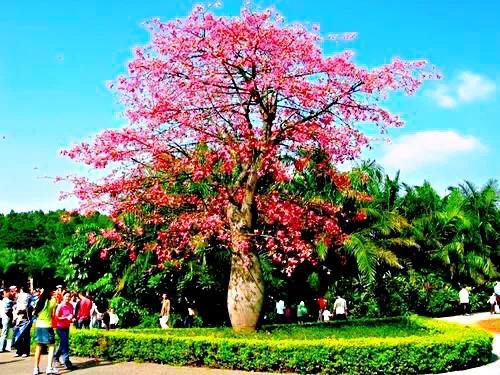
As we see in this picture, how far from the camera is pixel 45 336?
1184 cm

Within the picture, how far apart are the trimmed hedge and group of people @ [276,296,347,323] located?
9884 mm

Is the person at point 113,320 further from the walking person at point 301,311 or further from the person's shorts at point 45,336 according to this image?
the person's shorts at point 45,336

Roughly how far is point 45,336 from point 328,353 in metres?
5.44

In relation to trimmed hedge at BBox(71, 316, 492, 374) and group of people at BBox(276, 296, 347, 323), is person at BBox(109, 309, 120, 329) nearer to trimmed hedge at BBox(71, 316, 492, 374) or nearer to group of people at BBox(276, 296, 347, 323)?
group of people at BBox(276, 296, 347, 323)

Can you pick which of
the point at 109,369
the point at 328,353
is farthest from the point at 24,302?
the point at 328,353

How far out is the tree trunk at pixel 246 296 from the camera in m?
15.2

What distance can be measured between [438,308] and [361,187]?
6.71m

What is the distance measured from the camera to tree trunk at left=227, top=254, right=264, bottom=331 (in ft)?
49.8

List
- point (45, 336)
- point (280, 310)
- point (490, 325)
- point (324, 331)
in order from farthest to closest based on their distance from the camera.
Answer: point (280, 310), point (490, 325), point (324, 331), point (45, 336)

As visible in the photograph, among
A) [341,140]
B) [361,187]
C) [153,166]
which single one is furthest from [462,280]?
[153,166]

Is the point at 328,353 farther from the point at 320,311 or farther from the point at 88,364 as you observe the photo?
the point at 320,311

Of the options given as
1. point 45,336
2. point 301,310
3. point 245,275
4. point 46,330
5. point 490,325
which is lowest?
point 490,325

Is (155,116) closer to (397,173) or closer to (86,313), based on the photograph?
(86,313)

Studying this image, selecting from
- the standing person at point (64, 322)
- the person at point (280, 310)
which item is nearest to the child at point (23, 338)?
the standing person at point (64, 322)
